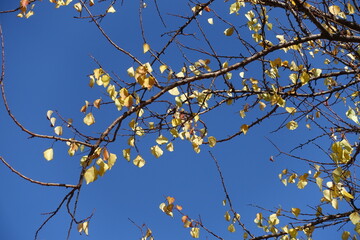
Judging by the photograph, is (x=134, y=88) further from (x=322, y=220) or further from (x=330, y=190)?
(x=322, y=220)

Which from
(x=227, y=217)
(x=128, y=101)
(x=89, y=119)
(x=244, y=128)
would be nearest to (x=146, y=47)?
(x=128, y=101)

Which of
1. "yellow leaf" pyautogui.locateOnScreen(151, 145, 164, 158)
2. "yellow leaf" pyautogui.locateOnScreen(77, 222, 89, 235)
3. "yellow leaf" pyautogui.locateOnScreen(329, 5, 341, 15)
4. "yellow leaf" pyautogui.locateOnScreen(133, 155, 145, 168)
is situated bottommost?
"yellow leaf" pyautogui.locateOnScreen(77, 222, 89, 235)

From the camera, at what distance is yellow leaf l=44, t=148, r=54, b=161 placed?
1.61 metres

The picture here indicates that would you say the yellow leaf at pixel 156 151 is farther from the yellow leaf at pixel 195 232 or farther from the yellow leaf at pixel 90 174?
the yellow leaf at pixel 195 232

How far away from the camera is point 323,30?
172cm

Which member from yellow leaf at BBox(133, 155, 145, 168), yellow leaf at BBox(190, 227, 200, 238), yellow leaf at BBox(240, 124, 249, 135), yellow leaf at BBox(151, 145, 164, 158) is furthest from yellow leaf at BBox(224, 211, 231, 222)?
yellow leaf at BBox(133, 155, 145, 168)

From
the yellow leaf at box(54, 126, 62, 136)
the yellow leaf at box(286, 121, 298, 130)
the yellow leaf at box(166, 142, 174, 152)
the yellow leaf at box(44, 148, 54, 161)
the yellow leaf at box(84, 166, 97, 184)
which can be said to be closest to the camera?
the yellow leaf at box(84, 166, 97, 184)

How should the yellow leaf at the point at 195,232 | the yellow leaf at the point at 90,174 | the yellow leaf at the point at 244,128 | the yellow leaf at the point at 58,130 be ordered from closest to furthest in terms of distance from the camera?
the yellow leaf at the point at 90,174 < the yellow leaf at the point at 58,130 < the yellow leaf at the point at 244,128 < the yellow leaf at the point at 195,232

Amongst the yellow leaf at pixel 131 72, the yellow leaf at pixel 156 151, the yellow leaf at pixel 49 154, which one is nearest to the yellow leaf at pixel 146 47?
the yellow leaf at pixel 131 72

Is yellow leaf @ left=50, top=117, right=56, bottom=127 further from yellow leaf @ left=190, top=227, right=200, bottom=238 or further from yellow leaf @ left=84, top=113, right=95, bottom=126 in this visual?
yellow leaf @ left=190, top=227, right=200, bottom=238

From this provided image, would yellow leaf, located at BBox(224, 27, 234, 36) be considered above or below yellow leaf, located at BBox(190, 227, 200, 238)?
above

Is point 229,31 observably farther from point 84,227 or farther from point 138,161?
point 84,227

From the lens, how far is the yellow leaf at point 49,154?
63.3 inches

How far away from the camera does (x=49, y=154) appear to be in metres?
1.62
